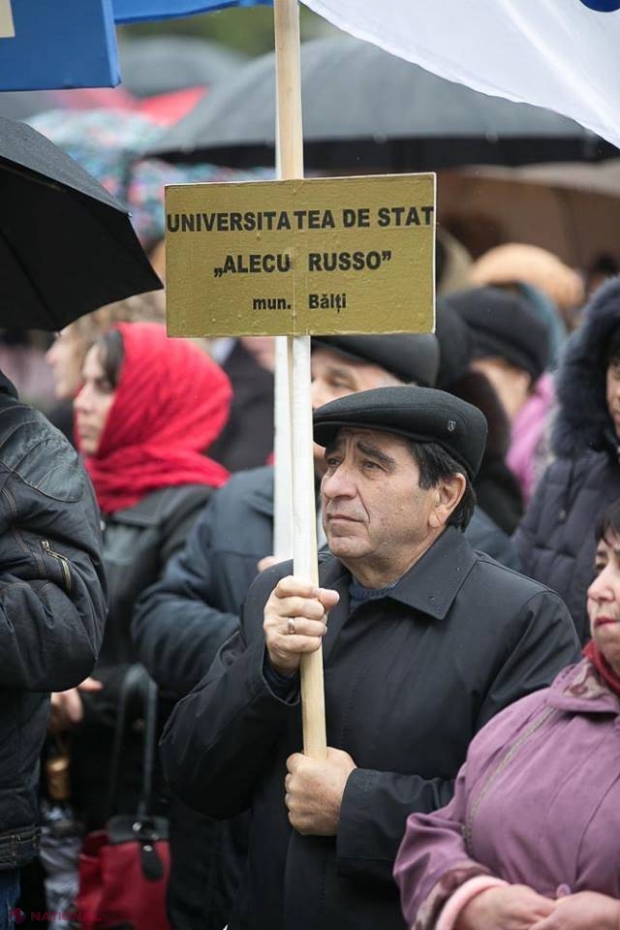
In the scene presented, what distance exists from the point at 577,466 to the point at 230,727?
159 centimetres

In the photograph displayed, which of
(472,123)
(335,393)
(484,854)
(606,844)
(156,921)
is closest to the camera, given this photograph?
(606,844)

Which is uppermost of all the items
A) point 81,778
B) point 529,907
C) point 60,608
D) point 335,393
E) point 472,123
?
point 472,123

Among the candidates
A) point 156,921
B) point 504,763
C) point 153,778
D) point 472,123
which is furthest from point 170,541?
point 472,123

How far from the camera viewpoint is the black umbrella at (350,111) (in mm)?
7051

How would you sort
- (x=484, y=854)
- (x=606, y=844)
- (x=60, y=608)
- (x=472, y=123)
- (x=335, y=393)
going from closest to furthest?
(x=606, y=844)
(x=484, y=854)
(x=60, y=608)
(x=335, y=393)
(x=472, y=123)

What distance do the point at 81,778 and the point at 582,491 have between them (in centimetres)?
180

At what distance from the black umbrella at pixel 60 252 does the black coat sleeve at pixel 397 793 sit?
1.33 meters

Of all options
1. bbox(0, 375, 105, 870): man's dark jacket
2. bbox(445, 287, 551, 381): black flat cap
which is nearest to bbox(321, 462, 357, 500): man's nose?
bbox(0, 375, 105, 870): man's dark jacket

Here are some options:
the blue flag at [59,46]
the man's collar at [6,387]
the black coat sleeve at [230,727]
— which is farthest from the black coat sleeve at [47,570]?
the blue flag at [59,46]

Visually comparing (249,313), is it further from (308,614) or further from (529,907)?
(529,907)

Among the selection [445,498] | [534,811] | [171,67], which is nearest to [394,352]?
[445,498]

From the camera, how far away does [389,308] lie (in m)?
2.94

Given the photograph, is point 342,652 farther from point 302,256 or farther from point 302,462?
point 302,256

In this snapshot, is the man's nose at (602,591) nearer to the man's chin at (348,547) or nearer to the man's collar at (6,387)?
the man's chin at (348,547)
